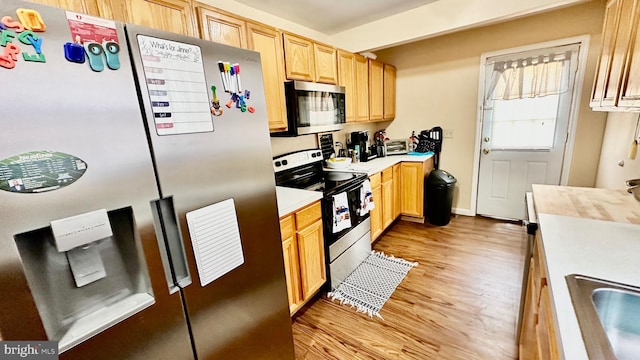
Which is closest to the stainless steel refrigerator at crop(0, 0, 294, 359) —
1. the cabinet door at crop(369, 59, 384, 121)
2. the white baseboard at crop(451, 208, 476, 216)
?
the cabinet door at crop(369, 59, 384, 121)

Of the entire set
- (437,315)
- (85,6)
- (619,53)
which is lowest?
(437,315)

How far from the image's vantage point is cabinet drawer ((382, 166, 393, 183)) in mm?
2875

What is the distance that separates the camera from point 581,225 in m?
1.17

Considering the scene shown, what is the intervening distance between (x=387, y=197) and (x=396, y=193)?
0.96 ft

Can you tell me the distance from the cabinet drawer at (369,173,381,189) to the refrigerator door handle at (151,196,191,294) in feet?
6.42

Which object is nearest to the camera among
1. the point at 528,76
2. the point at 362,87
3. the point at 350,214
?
the point at 350,214

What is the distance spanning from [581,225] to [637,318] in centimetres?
53

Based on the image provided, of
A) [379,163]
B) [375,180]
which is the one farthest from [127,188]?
[379,163]

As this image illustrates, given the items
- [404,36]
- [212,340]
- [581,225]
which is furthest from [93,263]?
[404,36]

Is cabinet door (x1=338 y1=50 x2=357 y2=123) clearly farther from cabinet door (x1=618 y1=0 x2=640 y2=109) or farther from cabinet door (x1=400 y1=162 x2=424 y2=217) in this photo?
cabinet door (x1=618 y1=0 x2=640 y2=109)

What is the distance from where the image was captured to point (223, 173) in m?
1.04

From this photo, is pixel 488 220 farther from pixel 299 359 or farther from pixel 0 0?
pixel 0 0

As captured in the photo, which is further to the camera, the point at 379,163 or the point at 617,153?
the point at 379,163

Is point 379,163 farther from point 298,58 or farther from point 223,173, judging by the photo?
point 223,173
